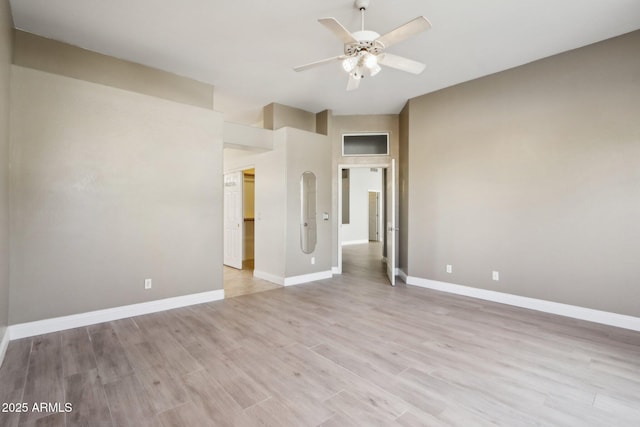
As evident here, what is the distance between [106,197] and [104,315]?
1.37 m

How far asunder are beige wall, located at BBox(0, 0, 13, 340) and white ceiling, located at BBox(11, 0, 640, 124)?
1.40ft

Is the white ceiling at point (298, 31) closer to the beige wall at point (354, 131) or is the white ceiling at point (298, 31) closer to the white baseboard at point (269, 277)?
the beige wall at point (354, 131)

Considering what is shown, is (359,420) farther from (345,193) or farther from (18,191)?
(345,193)

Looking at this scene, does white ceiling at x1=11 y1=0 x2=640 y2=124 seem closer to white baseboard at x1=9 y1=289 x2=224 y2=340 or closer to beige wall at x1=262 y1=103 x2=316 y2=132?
Result: beige wall at x1=262 y1=103 x2=316 y2=132

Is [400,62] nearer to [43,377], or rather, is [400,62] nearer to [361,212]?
[43,377]

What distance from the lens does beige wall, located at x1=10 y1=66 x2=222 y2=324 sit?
9.65ft

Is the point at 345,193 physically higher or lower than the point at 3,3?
lower

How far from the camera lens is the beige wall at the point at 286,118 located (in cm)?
537

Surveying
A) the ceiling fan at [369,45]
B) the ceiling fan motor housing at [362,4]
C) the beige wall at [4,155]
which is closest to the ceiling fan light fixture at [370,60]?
the ceiling fan at [369,45]

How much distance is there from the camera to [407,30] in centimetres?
231

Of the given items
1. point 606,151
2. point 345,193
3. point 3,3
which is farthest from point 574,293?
point 345,193

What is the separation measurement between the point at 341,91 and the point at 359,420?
450 cm

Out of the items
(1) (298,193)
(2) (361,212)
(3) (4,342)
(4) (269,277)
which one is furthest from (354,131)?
(2) (361,212)

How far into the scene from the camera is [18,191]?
288 centimetres
